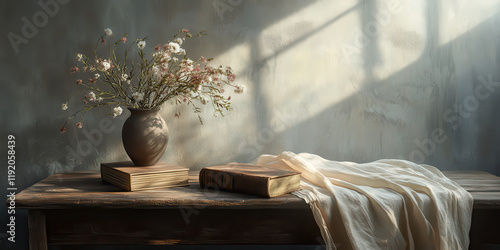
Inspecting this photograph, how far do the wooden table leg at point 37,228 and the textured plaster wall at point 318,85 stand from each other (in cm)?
68

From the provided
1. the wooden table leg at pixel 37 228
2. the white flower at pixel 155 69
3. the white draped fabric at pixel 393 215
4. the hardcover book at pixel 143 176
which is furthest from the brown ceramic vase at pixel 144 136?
the white draped fabric at pixel 393 215

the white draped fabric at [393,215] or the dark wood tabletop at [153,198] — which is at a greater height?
the dark wood tabletop at [153,198]

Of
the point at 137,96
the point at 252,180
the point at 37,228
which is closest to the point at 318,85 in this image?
the point at 252,180

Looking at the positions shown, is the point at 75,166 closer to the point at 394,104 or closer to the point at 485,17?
the point at 394,104

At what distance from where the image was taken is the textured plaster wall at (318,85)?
211 centimetres

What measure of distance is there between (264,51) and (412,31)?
80 centimetres

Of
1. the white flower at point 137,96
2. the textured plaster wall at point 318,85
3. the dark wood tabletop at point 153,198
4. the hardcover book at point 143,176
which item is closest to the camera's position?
the dark wood tabletop at point 153,198

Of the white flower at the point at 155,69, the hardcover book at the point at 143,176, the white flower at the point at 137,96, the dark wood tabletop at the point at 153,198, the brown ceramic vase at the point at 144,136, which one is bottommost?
the dark wood tabletop at the point at 153,198

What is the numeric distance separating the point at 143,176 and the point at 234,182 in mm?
365

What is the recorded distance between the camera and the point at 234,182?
155 centimetres

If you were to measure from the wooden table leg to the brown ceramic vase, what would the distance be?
1.35 ft

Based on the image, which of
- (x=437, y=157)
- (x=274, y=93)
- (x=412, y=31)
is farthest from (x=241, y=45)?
(x=437, y=157)

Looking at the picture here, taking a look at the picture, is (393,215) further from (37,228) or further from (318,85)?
(37,228)

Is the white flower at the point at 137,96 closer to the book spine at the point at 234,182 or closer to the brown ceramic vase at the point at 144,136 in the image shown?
the brown ceramic vase at the point at 144,136
